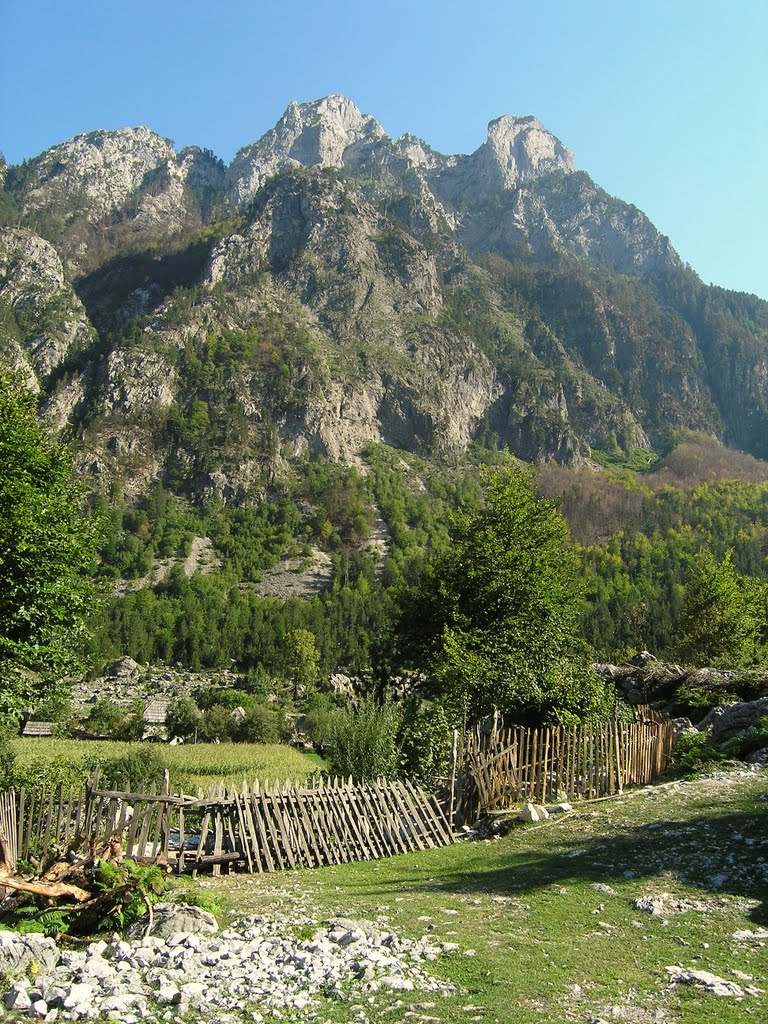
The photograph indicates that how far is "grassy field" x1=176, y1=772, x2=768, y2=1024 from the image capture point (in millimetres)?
4863

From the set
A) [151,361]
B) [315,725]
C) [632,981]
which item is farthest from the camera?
[151,361]

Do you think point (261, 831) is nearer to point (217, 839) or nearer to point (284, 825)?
point (284, 825)

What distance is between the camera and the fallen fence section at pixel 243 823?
10492 millimetres

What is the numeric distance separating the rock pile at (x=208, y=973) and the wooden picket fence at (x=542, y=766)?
7.61m

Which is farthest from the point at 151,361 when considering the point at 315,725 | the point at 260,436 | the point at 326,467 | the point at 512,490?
the point at 512,490

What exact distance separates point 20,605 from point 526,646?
49.0ft

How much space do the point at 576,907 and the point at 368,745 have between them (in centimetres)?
883

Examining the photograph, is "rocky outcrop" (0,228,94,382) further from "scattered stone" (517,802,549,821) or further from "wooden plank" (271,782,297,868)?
"scattered stone" (517,802,549,821)

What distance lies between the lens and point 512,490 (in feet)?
81.2

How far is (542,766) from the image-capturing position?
14477mm

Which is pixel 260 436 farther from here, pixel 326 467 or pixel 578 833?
pixel 578 833

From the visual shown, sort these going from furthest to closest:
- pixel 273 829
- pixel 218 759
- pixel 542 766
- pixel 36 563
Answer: pixel 218 759 → pixel 36 563 → pixel 542 766 → pixel 273 829

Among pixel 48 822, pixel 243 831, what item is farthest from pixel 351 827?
pixel 48 822

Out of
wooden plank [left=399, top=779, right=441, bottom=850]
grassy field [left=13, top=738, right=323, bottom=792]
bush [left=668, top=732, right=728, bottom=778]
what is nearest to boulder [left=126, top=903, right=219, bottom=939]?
wooden plank [left=399, top=779, right=441, bottom=850]
